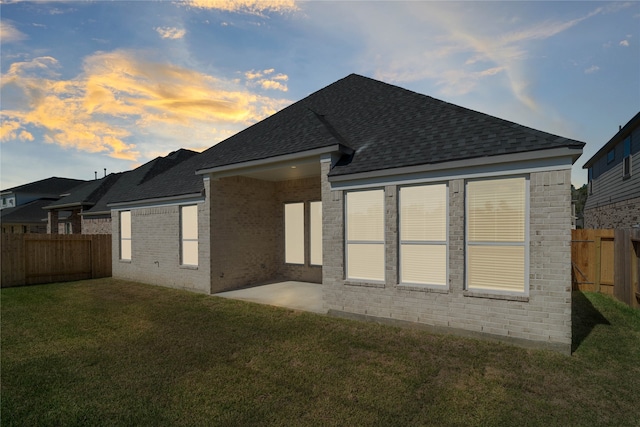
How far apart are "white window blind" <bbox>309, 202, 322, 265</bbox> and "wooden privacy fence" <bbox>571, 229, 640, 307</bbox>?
9615mm

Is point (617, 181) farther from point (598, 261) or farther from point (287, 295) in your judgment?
point (287, 295)

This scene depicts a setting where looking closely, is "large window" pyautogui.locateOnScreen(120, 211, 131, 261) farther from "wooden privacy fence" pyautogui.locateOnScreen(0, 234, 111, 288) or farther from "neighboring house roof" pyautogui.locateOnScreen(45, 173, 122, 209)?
"neighboring house roof" pyautogui.locateOnScreen(45, 173, 122, 209)

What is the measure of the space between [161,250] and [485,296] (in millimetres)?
12529

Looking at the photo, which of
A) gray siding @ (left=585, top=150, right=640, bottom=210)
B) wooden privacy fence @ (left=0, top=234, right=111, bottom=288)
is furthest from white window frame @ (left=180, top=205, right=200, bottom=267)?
gray siding @ (left=585, top=150, right=640, bottom=210)

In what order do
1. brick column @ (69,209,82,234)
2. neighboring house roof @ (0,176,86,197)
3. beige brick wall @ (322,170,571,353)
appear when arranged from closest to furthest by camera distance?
beige brick wall @ (322,170,571,353) < brick column @ (69,209,82,234) < neighboring house roof @ (0,176,86,197)

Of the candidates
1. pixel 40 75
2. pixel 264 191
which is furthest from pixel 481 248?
pixel 40 75

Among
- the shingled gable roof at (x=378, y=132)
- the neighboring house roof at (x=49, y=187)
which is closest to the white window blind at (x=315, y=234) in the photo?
the shingled gable roof at (x=378, y=132)

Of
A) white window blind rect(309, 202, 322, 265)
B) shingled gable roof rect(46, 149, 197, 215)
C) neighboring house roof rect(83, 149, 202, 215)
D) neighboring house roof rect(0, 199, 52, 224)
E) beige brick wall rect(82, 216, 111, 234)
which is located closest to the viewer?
white window blind rect(309, 202, 322, 265)

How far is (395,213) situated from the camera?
7.77 metres

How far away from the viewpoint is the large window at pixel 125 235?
50.5ft

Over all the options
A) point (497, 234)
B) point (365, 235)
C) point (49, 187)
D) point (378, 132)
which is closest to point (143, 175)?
point (378, 132)

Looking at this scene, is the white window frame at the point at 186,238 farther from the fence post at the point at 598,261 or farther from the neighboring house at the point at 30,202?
the neighboring house at the point at 30,202

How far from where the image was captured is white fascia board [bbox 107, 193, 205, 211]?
12258 millimetres

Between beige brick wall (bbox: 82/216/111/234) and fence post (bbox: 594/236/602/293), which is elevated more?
beige brick wall (bbox: 82/216/111/234)
